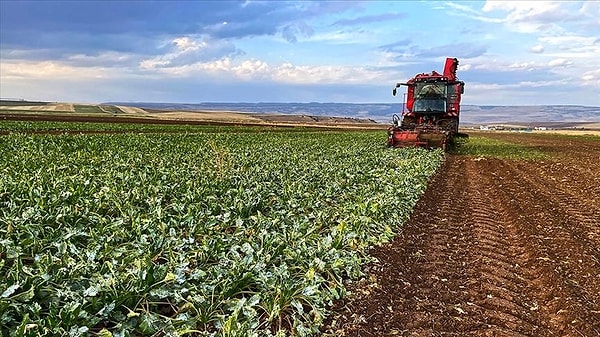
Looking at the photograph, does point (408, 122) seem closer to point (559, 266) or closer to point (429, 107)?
point (429, 107)

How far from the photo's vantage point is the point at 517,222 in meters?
9.64

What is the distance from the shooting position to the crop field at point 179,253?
4109 millimetres

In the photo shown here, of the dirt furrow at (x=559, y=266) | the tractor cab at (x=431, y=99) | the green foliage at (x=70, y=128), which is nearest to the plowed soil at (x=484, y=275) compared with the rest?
the dirt furrow at (x=559, y=266)

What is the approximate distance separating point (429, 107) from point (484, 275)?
20399 mm

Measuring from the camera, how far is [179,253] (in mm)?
5461

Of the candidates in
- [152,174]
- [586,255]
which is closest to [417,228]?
[586,255]

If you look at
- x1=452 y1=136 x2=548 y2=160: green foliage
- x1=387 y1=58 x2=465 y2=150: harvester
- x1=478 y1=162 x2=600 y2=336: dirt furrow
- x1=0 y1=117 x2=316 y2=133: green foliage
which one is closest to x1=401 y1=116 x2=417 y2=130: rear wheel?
x1=387 y1=58 x2=465 y2=150: harvester

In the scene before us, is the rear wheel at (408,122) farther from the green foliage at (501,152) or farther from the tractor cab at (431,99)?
the green foliage at (501,152)

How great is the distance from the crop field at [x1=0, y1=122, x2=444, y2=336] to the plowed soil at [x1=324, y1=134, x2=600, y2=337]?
1.18ft

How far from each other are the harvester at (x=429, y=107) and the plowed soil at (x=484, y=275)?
1287cm

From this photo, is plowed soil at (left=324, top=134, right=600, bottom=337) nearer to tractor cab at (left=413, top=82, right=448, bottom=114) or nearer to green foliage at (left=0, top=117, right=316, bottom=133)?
tractor cab at (left=413, top=82, right=448, bottom=114)

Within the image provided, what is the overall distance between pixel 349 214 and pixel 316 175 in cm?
454

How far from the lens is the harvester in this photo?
24.9 metres

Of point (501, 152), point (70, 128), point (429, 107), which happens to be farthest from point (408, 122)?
point (70, 128)
